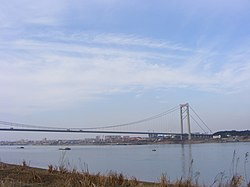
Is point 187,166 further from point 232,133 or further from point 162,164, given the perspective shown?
point 232,133

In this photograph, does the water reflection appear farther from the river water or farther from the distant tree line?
the distant tree line

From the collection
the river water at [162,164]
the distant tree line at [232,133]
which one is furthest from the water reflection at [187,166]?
the distant tree line at [232,133]

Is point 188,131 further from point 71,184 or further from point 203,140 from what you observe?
point 71,184

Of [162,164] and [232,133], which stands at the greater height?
[232,133]

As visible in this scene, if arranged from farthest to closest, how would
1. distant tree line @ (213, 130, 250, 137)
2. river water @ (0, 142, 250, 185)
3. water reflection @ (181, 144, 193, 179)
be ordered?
1. distant tree line @ (213, 130, 250, 137)
2. river water @ (0, 142, 250, 185)
3. water reflection @ (181, 144, 193, 179)

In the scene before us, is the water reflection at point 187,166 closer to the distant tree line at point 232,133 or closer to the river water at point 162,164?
the river water at point 162,164

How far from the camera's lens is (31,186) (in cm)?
827

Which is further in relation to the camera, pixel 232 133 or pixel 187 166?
pixel 232 133

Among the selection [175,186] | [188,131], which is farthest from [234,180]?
[188,131]

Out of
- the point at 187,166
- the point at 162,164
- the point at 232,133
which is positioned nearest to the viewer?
the point at 187,166

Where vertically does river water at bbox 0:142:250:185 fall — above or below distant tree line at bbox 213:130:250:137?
below

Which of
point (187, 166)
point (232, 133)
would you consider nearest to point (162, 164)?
point (187, 166)

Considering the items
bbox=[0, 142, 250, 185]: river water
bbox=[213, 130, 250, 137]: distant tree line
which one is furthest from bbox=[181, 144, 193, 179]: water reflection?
bbox=[213, 130, 250, 137]: distant tree line

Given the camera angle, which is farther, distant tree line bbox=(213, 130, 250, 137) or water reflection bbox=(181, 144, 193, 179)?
distant tree line bbox=(213, 130, 250, 137)
